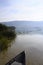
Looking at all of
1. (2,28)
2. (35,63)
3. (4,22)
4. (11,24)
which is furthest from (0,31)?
(35,63)

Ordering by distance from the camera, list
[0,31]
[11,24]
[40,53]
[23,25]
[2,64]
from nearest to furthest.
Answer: [2,64]
[40,53]
[0,31]
[11,24]
[23,25]

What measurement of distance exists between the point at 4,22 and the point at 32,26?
14.4ft

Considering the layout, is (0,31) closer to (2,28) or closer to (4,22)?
(2,28)

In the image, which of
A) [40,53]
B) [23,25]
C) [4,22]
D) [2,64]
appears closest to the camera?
[2,64]

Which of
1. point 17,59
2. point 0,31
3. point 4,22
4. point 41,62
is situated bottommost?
point 41,62

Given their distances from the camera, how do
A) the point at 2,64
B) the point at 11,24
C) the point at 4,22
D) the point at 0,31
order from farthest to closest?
the point at 11,24 → the point at 4,22 → the point at 0,31 → the point at 2,64

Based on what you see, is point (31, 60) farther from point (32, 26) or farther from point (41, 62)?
point (32, 26)

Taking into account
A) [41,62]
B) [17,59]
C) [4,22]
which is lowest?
[41,62]

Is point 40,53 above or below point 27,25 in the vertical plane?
below

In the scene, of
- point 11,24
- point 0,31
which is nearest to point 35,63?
point 0,31

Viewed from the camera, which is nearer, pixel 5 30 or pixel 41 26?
pixel 5 30

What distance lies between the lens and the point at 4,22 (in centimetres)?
801

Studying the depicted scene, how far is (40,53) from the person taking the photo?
448 cm

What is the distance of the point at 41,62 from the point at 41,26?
8.09m
